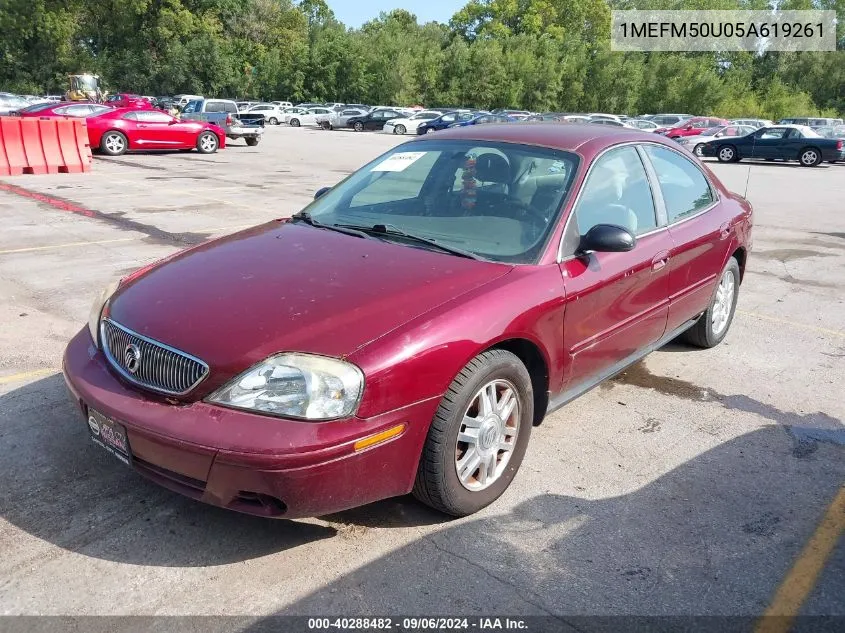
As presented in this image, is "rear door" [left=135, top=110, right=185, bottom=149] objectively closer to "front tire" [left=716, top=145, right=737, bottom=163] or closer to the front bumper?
"front tire" [left=716, top=145, right=737, bottom=163]

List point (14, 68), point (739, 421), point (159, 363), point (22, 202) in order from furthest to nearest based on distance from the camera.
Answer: point (14, 68), point (22, 202), point (739, 421), point (159, 363)

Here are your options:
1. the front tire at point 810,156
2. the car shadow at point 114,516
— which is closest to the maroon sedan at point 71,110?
the car shadow at point 114,516

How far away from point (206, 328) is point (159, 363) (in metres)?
0.23

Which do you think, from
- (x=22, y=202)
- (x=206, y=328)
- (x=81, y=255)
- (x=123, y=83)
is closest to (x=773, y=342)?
(x=206, y=328)

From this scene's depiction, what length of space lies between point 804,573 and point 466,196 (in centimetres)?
235

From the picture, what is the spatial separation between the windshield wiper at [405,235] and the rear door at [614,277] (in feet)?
1.61

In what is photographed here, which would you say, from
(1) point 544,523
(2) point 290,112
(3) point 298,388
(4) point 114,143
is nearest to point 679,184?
(1) point 544,523

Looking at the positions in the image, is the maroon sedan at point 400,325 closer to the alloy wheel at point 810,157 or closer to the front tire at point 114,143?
the front tire at point 114,143

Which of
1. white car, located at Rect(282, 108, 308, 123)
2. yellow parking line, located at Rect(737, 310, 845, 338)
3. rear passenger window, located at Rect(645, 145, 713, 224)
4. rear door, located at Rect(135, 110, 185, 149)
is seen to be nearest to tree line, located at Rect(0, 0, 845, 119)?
white car, located at Rect(282, 108, 308, 123)

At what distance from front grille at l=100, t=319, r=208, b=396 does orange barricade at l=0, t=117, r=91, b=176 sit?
14.7m

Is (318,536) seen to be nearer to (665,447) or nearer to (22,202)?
(665,447)

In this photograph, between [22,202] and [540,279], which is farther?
[22,202]

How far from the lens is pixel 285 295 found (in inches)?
121

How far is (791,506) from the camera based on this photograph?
11.1 ft
